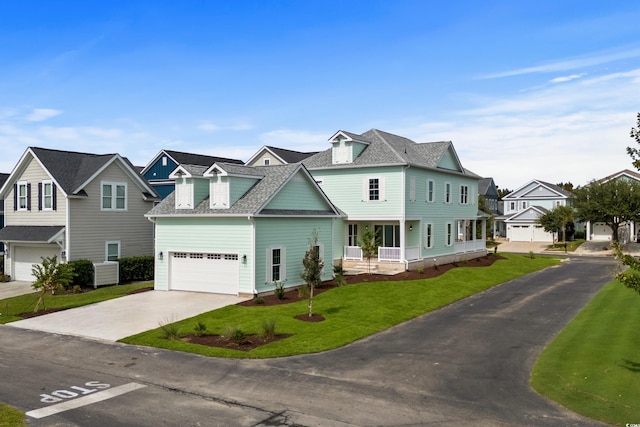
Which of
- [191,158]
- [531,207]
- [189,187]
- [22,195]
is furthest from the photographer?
[531,207]

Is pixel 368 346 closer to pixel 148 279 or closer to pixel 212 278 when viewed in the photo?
pixel 212 278

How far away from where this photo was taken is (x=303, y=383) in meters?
13.9

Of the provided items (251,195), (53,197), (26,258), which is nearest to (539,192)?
(251,195)

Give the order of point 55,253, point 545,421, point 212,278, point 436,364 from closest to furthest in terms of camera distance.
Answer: point 545,421
point 436,364
point 212,278
point 55,253

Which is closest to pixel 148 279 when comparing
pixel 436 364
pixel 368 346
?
pixel 368 346

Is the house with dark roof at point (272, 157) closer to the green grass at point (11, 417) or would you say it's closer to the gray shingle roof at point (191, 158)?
Answer: the gray shingle roof at point (191, 158)

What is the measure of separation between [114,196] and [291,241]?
46.2 feet

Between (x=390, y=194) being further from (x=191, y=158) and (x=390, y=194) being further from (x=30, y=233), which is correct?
(x=191, y=158)

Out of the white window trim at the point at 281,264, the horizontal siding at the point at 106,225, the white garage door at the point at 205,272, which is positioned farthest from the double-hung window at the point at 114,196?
the white window trim at the point at 281,264

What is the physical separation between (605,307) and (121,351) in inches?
773

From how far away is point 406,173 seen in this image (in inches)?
1393

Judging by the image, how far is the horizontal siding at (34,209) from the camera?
109ft

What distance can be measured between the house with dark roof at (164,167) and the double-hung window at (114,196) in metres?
13.8

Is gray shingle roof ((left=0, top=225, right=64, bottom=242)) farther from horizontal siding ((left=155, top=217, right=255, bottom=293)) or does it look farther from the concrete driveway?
the concrete driveway
